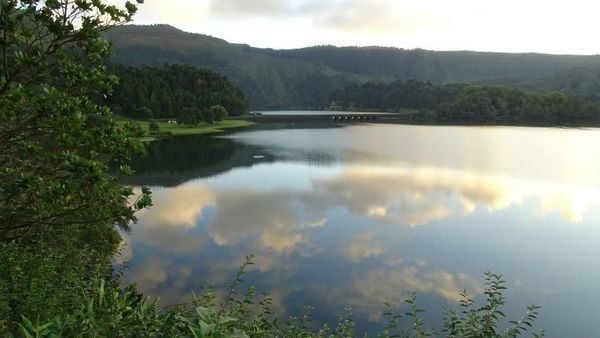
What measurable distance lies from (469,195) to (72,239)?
45289 mm

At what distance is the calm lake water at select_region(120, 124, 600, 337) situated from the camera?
28547 millimetres

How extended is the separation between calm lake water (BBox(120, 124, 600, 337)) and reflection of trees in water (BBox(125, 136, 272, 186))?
0.79 metres

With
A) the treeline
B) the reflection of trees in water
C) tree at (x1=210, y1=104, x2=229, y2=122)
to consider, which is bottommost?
the reflection of trees in water

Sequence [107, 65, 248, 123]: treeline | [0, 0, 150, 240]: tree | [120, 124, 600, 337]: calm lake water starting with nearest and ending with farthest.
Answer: [0, 0, 150, 240]: tree < [120, 124, 600, 337]: calm lake water < [107, 65, 248, 123]: treeline

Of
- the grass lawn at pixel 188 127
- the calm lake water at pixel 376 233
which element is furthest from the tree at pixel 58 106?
the grass lawn at pixel 188 127

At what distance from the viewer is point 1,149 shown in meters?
10.1

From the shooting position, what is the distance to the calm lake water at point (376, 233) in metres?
28.5

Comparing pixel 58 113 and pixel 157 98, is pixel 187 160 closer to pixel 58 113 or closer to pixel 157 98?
pixel 58 113

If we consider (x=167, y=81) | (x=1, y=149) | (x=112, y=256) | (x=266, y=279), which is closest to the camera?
(x=1, y=149)

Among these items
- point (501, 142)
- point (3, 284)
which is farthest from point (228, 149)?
point (3, 284)

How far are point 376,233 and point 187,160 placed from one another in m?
52.1

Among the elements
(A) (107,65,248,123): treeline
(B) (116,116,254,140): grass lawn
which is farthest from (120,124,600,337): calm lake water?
(A) (107,65,248,123): treeline

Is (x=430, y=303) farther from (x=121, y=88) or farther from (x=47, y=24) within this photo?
(x=121, y=88)

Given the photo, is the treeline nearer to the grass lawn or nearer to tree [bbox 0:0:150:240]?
the grass lawn
